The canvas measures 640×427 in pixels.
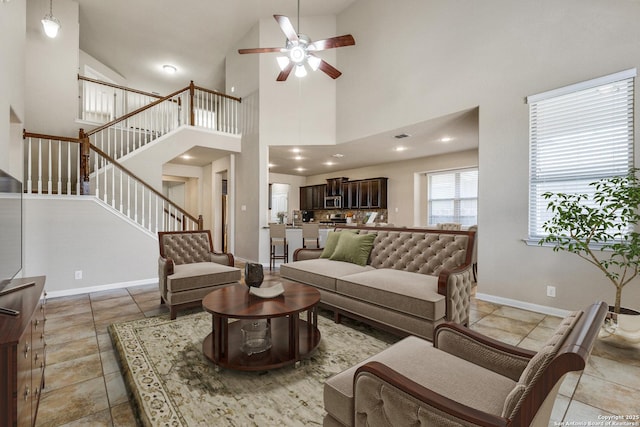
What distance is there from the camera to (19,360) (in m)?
1.20

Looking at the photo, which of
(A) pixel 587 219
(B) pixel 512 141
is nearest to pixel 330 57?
(B) pixel 512 141

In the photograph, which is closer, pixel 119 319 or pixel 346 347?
pixel 346 347

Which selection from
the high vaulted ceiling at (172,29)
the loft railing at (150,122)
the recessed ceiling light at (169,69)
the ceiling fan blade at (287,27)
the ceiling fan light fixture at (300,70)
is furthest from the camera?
the recessed ceiling light at (169,69)

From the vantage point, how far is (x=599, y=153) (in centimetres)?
305

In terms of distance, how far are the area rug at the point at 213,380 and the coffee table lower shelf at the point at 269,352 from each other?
0.10 meters

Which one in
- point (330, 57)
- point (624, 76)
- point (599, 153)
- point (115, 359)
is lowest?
point (115, 359)

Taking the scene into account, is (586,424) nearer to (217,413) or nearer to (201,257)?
(217,413)

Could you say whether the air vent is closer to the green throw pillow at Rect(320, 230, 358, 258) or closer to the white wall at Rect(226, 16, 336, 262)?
the white wall at Rect(226, 16, 336, 262)

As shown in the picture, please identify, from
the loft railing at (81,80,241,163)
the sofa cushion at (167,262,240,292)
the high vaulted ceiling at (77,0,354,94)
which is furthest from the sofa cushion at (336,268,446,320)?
A: the high vaulted ceiling at (77,0,354,94)

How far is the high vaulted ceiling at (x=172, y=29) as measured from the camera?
220 inches

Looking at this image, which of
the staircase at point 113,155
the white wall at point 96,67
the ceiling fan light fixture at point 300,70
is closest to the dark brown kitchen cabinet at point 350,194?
the staircase at point 113,155

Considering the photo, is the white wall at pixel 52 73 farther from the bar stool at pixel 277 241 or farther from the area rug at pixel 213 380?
the area rug at pixel 213 380

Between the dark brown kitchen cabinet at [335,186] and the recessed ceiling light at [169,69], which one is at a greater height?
the recessed ceiling light at [169,69]

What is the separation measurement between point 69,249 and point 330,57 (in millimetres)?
5554
